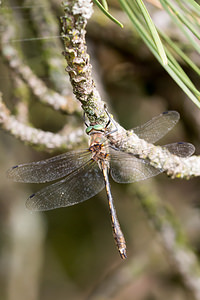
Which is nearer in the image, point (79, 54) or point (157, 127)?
point (79, 54)

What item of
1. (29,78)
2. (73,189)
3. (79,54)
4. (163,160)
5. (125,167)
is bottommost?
(73,189)

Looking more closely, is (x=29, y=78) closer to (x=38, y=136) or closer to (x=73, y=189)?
(x=38, y=136)

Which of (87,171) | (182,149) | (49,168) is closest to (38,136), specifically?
(49,168)

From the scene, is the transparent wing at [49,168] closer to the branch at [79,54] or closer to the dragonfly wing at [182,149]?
the dragonfly wing at [182,149]

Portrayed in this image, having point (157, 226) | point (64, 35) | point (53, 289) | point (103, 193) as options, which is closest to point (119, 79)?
point (103, 193)

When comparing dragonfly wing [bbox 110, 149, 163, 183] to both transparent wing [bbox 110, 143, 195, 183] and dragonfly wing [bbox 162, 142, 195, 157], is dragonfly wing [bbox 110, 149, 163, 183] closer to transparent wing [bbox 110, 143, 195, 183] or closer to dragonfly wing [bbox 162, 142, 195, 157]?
transparent wing [bbox 110, 143, 195, 183]

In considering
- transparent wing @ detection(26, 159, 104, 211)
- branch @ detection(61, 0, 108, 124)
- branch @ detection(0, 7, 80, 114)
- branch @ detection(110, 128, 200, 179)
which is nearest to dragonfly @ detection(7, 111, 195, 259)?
transparent wing @ detection(26, 159, 104, 211)

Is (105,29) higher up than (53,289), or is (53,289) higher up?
(105,29)

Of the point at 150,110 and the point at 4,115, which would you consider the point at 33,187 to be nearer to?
the point at 150,110
